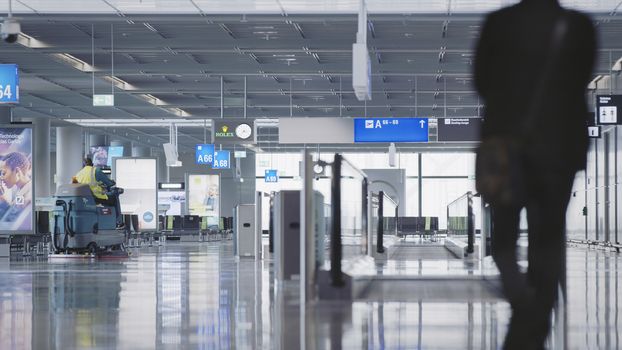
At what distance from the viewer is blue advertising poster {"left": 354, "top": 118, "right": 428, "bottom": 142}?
114 ft

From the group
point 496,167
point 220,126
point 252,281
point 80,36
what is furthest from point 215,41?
point 496,167

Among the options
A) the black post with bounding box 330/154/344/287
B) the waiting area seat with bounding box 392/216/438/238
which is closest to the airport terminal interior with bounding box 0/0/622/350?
the black post with bounding box 330/154/344/287

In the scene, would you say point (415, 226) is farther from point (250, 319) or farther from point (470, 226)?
point (250, 319)

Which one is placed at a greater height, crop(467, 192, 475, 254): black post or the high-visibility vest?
the high-visibility vest

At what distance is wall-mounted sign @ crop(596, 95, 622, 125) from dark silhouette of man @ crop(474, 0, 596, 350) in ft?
71.8

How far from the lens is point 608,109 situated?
24.9 metres

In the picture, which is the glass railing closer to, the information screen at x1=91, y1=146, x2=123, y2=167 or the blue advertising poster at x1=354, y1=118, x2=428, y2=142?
the blue advertising poster at x1=354, y1=118, x2=428, y2=142

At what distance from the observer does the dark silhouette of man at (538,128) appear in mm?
3592

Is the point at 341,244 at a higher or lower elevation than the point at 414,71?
lower

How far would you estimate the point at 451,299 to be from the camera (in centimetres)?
936

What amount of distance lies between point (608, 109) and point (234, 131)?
41.3 feet

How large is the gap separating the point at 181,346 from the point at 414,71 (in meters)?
26.0

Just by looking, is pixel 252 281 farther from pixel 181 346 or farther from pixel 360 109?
pixel 360 109

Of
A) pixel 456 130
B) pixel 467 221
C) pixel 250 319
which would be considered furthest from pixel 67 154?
pixel 250 319
